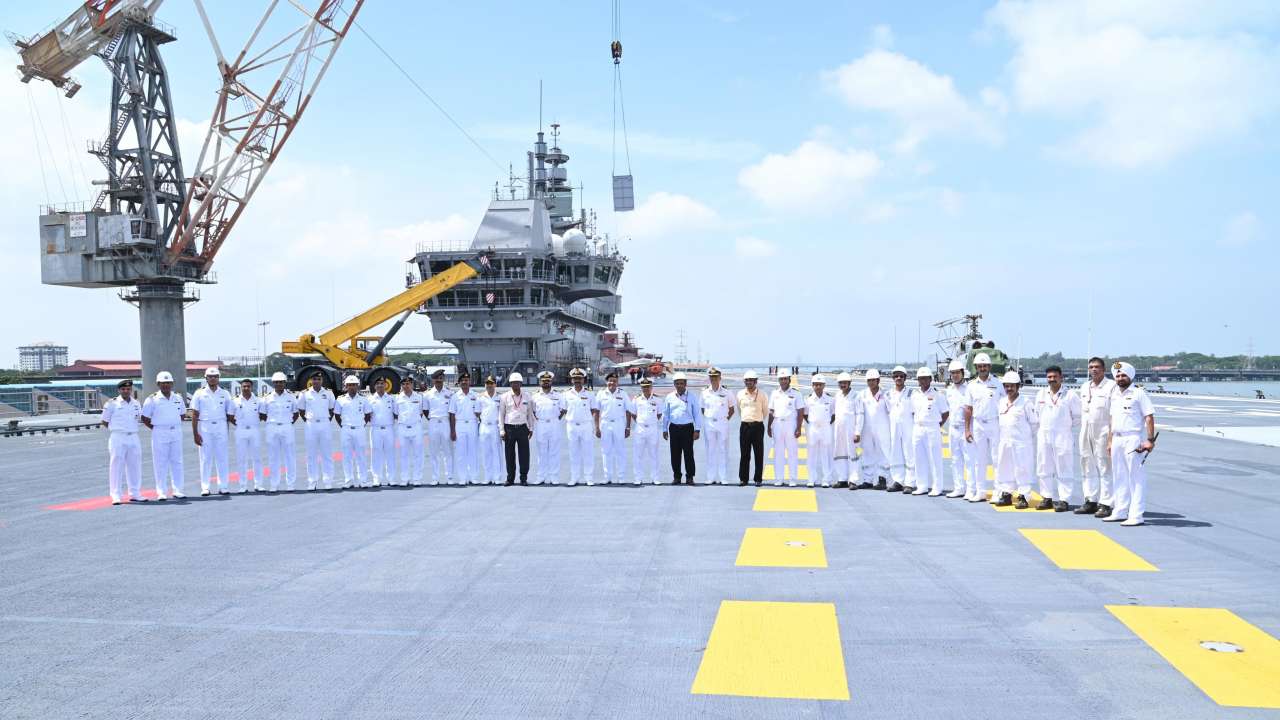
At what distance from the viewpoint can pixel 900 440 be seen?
1104cm

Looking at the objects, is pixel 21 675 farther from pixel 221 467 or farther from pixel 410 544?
pixel 221 467

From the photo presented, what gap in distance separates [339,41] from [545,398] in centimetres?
3629

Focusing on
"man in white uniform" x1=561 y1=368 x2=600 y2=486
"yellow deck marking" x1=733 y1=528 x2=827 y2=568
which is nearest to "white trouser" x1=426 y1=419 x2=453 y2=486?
"man in white uniform" x1=561 y1=368 x2=600 y2=486

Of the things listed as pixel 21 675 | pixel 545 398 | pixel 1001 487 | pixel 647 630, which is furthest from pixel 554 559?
pixel 1001 487

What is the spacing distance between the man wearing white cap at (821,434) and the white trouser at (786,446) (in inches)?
9.1

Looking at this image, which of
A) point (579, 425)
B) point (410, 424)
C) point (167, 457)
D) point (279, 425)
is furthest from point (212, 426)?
point (579, 425)

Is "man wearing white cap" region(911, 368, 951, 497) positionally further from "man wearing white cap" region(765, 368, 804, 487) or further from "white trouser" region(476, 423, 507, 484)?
"white trouser" region(476, 423, 507, 484)

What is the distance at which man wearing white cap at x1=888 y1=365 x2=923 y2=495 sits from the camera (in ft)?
35.8

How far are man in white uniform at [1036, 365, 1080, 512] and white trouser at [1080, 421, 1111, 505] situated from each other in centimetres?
16

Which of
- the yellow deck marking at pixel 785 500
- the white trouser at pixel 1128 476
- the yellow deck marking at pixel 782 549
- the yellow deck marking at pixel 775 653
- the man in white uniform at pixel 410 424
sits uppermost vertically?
the man in white uniform at pixel 410 424

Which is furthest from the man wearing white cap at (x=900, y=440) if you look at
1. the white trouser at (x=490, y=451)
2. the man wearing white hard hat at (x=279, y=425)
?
the man wearing white hard hat at (x=279, y=425)

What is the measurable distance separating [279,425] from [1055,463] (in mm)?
10378

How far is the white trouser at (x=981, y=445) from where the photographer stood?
1002 centimetres

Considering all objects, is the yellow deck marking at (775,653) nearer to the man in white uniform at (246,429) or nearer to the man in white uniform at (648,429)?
the man in white uniform at (648,429)
